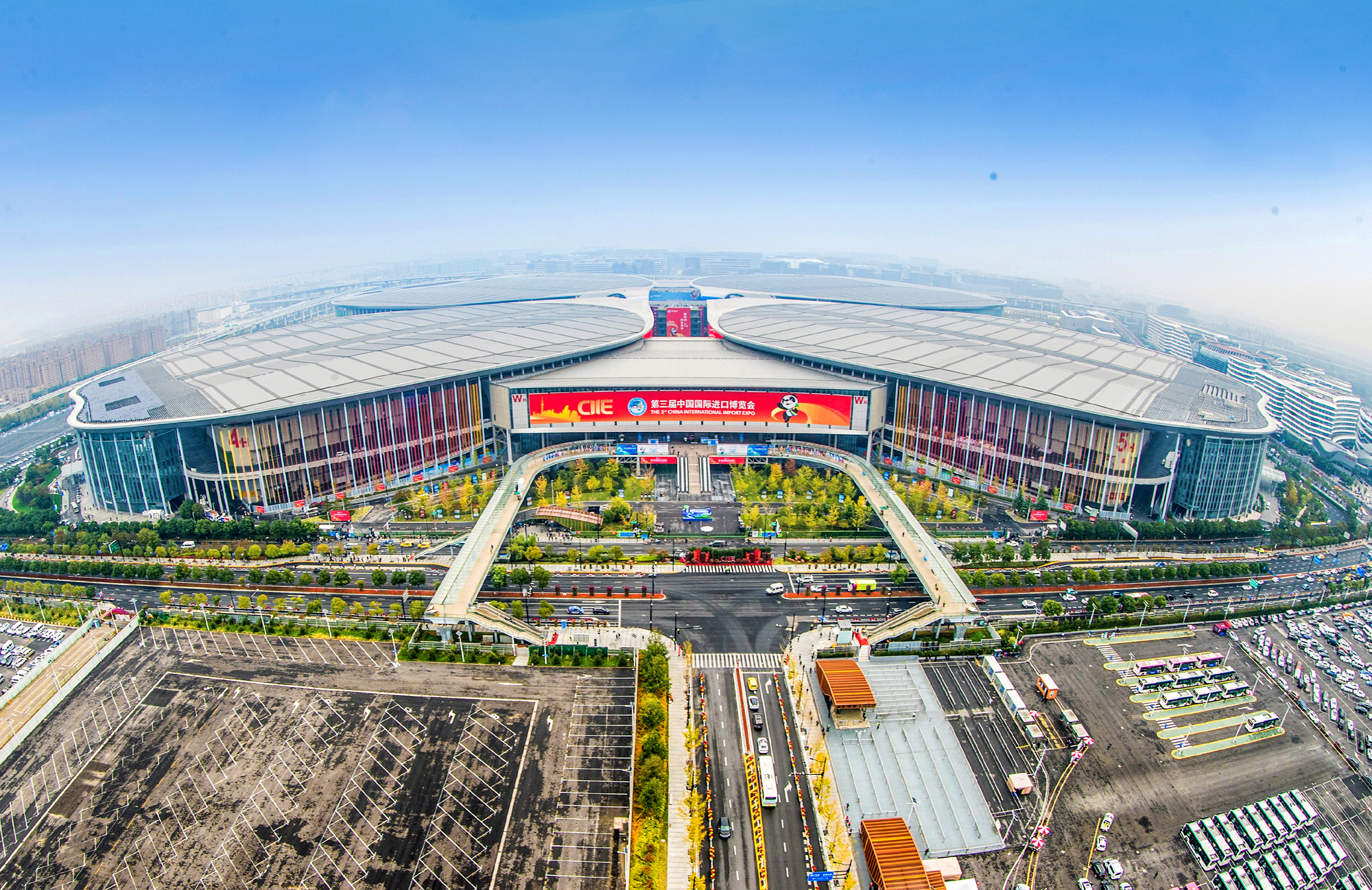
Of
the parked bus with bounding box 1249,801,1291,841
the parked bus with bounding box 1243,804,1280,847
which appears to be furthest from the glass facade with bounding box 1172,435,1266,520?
the parked bus with bounding box 1243,804,1280,847

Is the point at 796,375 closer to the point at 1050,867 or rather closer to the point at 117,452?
the point at 1050,867

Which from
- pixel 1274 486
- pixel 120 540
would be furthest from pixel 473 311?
pixel 1274 486

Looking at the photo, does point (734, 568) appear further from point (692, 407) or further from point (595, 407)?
point (595, 407)

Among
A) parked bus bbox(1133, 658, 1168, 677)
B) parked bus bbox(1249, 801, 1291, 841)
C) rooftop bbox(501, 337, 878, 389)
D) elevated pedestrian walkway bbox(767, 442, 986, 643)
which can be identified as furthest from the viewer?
rooftop bbox(501, 337, 878, 389)

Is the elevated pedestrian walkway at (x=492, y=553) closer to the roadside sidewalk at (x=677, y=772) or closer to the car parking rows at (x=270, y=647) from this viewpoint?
the car parking rows at (x=270, y=647)

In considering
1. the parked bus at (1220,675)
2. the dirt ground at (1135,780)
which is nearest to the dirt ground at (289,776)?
the dirt ground at (1135,780)

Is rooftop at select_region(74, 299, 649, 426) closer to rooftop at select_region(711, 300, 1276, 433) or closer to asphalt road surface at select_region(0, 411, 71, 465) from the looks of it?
asphalt road surface at select_region(0, 411, 71, 465)
